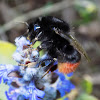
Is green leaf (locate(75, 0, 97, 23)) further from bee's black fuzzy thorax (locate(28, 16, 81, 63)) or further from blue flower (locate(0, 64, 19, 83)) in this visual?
blue flower (locate(0, 64, 19, 83))

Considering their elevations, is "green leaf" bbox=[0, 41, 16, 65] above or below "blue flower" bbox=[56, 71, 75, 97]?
above

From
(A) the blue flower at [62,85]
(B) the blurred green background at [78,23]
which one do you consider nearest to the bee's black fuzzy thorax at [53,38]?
(A) the blue flower at [62,85]

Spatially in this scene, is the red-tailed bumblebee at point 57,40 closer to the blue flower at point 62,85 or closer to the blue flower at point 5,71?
the blue flower at point 62,85

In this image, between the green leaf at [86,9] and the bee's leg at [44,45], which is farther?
the green leaf at [86,9]

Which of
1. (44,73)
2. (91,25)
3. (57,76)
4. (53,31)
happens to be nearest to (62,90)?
(57,76)

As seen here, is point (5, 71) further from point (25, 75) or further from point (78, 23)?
point (78, 23)

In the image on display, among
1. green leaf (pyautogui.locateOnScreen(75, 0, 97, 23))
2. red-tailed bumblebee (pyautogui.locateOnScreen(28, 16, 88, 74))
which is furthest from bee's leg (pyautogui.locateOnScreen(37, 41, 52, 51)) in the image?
green leaf (pyautogui.locateOnScreen(75, 0, 97, 23))

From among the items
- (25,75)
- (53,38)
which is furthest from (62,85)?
(53,38)

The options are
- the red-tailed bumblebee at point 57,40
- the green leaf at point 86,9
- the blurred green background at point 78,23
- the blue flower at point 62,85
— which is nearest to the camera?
the red-tailed bumblebee at point 57,40
